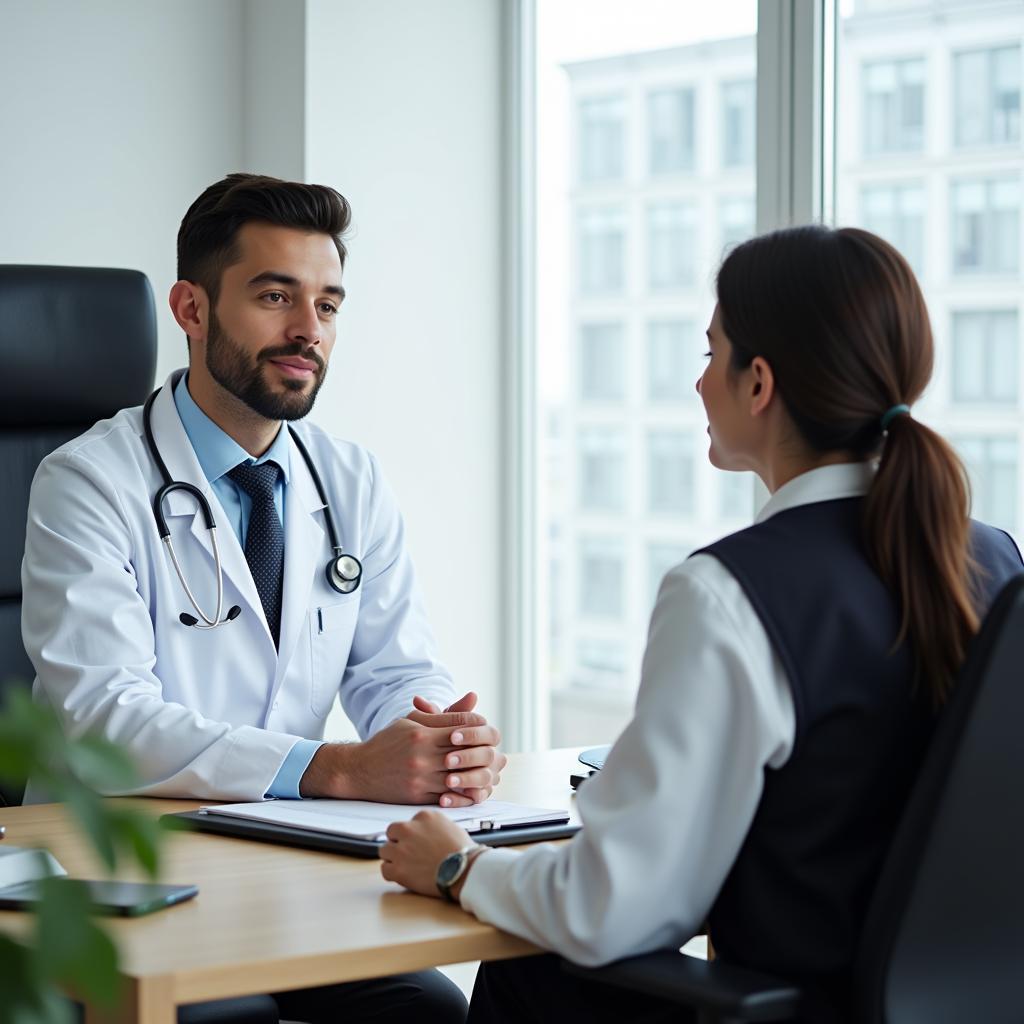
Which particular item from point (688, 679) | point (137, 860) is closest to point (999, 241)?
point (688, 679)

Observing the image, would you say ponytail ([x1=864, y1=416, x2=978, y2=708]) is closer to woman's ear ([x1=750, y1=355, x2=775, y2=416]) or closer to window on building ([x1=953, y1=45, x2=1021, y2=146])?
woman's ear ([x1=750, y1=355, x2=775, y2=416])

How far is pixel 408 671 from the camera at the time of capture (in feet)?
6.62

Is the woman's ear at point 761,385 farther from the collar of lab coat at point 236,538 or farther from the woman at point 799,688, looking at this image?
the collar of lab coat at point 236,538

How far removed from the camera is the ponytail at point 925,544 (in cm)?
109

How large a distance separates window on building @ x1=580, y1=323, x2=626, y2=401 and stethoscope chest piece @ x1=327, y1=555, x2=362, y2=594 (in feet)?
3.90

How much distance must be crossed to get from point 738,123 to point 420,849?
6.16 feet

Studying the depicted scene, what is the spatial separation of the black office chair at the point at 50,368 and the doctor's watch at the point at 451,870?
104 cm

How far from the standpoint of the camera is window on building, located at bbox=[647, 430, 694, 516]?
2898 millimetres

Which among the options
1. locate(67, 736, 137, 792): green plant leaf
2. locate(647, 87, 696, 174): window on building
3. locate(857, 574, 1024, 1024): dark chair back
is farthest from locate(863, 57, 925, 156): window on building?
locate(67, 736, 137, 792): green plant leaf

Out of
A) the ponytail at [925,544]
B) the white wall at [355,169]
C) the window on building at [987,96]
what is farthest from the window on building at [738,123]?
the ponytail at [925,544]

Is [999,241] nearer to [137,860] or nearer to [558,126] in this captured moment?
[558,126]

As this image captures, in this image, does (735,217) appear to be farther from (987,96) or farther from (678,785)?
(678,785)

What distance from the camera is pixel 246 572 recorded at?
184cm

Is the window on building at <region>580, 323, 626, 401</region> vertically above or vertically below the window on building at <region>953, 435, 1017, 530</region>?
above
